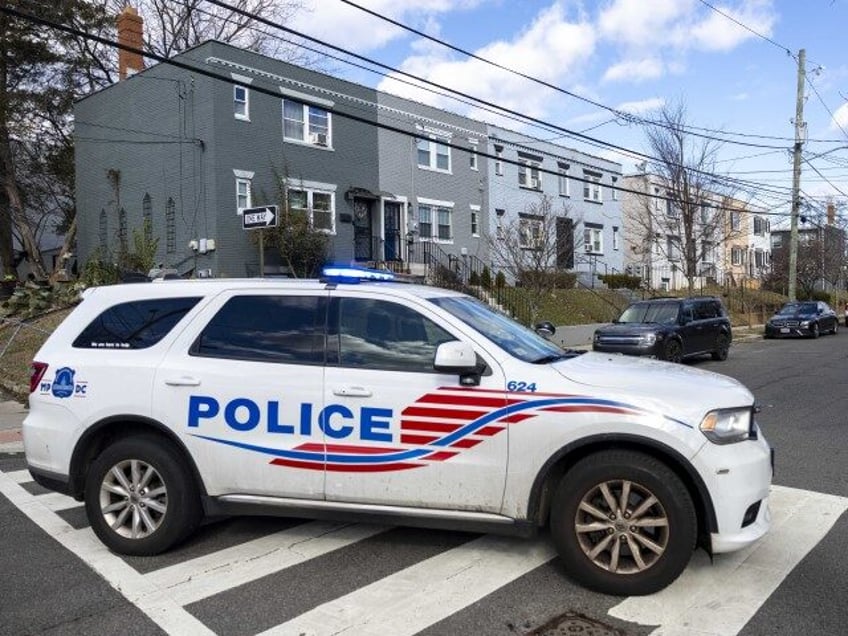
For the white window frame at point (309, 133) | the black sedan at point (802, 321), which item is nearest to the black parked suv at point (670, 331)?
the black sedan at point (802, 321)

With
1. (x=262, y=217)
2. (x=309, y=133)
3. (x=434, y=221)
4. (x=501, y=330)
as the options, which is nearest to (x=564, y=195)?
(x=434, y=221)

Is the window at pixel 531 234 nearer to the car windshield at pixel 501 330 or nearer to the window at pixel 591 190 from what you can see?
the window at pixel 591 190

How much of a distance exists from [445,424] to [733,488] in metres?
1.61

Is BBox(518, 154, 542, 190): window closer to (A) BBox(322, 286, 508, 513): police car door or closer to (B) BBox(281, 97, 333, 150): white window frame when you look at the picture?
(B) BBox(281, 97, 333, 150): white window frame

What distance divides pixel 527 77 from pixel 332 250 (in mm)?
10335

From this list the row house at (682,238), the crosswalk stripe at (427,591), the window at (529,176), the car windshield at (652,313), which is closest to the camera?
the crosswalk stripe at (427,591)

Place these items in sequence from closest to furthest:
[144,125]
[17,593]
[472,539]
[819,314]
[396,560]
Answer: [17,593]
[396,560]
[472,539]
[144,125]
[819,314]

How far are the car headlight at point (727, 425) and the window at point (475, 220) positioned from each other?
2611 centimetres

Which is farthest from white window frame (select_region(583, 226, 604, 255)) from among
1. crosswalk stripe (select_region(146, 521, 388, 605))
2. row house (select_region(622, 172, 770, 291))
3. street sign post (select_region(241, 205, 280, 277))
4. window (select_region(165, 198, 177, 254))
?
crosswalk stripe (select_region(146, 521, 388, 605))

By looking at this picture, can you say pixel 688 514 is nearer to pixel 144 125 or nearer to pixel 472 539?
pixel 472 539

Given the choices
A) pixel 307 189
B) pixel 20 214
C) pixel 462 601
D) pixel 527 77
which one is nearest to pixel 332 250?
pixel 307 189

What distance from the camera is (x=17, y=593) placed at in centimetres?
422

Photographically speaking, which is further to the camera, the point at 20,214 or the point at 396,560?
the point at 20,214

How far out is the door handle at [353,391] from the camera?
14.1 ft
